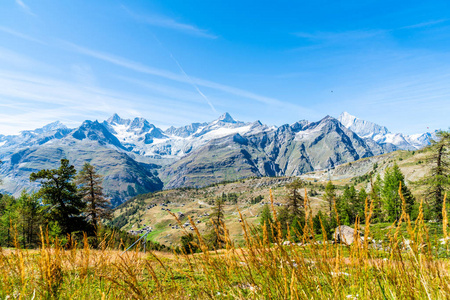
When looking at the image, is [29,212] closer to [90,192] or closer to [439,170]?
[90,192]

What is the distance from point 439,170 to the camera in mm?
31953

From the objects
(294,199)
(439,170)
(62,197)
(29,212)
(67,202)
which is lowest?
(294,199)

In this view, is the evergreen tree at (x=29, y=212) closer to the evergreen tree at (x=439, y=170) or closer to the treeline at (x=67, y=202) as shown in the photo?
the treeline at (x=67, y=202)

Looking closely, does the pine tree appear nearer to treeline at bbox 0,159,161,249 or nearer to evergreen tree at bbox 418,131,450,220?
treeline at bbox 0,159,161,249

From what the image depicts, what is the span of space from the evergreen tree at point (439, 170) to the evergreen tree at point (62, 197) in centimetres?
4933

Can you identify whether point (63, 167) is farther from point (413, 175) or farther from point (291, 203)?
point (413, 175)

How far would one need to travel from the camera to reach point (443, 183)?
31.4m

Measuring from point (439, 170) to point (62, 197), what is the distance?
53102mm

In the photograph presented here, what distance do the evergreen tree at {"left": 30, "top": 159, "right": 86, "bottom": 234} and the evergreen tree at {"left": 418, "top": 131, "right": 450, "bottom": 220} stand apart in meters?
49.3

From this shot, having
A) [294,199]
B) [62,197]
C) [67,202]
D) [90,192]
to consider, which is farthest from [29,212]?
[294,199]

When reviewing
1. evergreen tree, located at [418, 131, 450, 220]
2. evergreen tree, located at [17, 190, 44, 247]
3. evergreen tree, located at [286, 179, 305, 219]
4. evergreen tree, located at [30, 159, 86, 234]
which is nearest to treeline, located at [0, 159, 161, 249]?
evergreen tree, located at [30, 159, 86, 234]

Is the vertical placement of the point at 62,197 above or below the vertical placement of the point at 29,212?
above

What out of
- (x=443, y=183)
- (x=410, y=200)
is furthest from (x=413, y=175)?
(x=443, y=183)

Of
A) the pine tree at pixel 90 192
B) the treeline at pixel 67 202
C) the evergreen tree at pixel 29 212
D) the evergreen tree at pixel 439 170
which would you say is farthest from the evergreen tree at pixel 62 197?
the evergreen tree at pixel 439 170
